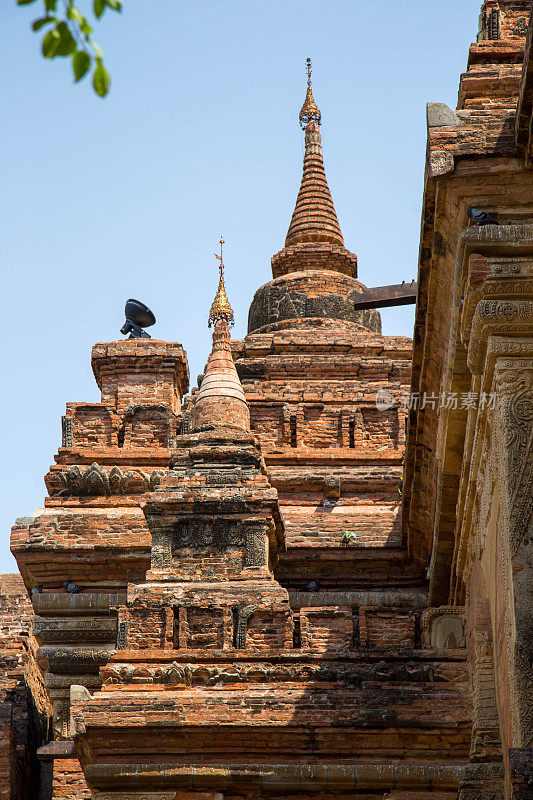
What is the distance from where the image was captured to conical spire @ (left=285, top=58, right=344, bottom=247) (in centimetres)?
2783

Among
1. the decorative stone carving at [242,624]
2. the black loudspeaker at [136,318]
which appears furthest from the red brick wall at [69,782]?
the black loudspeaker at [136,318]

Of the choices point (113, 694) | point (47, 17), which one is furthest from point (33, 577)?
point (47, 17)

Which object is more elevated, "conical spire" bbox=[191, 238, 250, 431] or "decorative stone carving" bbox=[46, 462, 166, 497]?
"conical spire" bbox=[191, 238, 250, 431]

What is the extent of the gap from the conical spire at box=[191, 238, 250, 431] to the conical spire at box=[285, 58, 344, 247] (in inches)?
305

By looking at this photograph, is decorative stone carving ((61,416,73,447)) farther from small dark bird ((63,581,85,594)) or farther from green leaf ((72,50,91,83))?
green leaf ((72,50,91,83))

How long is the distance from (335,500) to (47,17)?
49.2 feet

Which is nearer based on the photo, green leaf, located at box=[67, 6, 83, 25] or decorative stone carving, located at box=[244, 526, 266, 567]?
green leaf, located at box=[67, 6, 83, 25]

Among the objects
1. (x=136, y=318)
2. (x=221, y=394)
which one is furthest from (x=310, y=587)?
(x=136, y=318)

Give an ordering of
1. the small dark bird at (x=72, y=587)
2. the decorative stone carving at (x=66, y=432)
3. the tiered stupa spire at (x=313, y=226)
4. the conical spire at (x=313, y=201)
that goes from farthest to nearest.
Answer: the conical spire at (x=313, y=201) < the tiered stupa spire at (x=313, y=226) < the decorative stone carving at (x=66, y=432) < the small dark bird at (x=72, y=587)

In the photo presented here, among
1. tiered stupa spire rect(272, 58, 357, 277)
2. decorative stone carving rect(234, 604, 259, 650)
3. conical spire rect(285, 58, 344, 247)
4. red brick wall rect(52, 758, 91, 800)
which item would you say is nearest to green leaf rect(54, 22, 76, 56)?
decorative stone carving rect(234, 604, 259, 650)

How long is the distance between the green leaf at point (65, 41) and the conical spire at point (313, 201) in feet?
73.6

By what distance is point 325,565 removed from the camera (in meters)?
18.2

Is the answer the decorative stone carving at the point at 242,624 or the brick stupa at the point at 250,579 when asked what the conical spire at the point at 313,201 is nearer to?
the brick stupa at the point at 250,579

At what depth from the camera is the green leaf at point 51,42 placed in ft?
17.7
